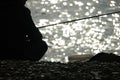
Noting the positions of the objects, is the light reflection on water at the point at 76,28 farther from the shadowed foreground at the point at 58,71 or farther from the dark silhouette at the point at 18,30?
the shadowed foreground at the point at 58,71

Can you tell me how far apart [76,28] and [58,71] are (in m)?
12.0

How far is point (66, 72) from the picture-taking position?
243 inches

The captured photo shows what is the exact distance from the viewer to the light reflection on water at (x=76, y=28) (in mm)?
16234

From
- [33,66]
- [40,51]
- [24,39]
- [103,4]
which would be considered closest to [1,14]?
[24,39]

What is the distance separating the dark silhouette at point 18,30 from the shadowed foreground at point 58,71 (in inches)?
93.0

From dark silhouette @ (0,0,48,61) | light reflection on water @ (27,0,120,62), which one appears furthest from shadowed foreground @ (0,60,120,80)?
light reflection on water @ (27,0,120,62)

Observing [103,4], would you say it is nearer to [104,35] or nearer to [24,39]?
[104,35]

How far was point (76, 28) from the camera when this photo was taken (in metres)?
18.1

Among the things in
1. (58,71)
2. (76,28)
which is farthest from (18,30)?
(76,28)

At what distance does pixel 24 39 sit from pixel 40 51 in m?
0.74

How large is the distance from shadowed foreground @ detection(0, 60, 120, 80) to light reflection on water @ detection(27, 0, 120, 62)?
27.4 feet

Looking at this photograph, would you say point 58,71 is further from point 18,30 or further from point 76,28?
point 76,28

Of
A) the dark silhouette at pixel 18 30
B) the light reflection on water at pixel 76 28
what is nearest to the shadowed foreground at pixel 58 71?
the dark silhouette at pixel 18 30

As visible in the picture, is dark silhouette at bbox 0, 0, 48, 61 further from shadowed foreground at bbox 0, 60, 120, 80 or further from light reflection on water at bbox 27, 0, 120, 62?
light reflection on water at bbox 27, 0, 120, 62
